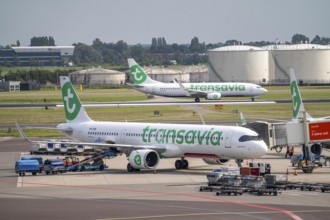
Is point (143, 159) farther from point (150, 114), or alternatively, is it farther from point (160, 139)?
point (150, 114)

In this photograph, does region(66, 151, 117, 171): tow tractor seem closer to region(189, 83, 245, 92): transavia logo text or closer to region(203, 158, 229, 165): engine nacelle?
region(203, 158, 229, 165): engine nacelle

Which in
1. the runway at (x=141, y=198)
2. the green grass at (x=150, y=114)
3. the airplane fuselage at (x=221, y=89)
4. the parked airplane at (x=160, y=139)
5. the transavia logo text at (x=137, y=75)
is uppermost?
the transavia logo text at (x=137, y=75)

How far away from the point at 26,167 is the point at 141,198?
675 inches

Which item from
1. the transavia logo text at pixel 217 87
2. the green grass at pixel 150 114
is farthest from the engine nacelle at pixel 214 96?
the green grass at pixel 150 114

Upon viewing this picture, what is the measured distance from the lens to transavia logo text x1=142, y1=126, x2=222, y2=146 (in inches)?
2672

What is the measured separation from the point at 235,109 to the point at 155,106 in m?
17.5

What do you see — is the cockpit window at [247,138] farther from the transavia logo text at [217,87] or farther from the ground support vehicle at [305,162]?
the transavia logo text at [217,87]

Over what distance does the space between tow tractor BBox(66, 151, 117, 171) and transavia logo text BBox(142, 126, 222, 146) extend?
381cm

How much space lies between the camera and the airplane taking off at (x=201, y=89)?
579ft

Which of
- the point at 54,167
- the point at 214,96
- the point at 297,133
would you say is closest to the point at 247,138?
the point at 297,133

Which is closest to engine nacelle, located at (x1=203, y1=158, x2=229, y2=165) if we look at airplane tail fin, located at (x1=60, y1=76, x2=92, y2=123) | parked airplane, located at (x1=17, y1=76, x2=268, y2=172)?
parked airplane, located at (x1=17, y1=76, x2=268, y2=172)

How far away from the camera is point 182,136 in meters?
70.1

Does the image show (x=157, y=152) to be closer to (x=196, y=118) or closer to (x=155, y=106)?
(x=196, y=118)

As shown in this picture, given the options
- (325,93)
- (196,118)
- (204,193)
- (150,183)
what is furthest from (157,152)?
(325,93)
